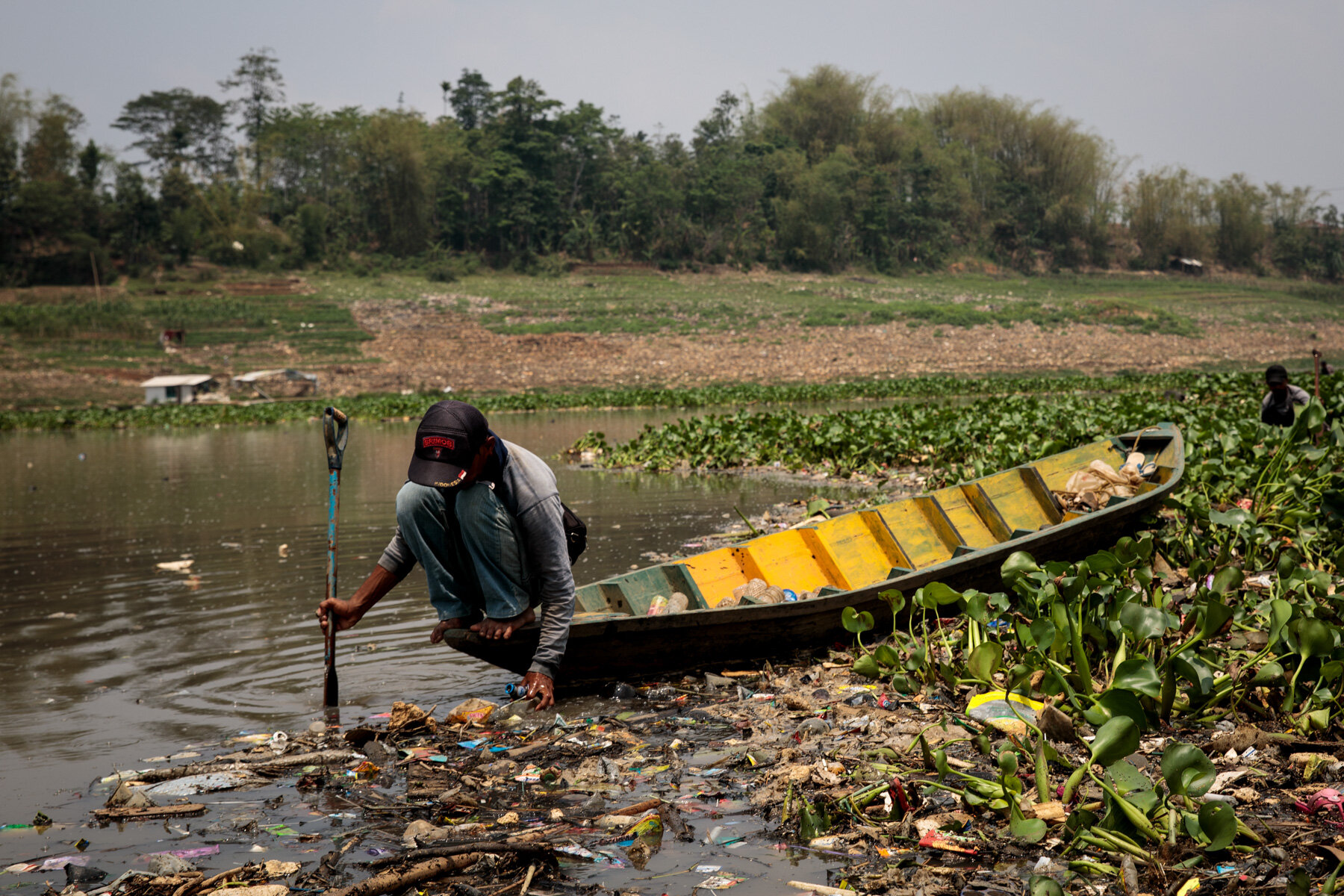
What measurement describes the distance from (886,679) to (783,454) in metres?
9.64

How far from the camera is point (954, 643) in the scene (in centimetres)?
502

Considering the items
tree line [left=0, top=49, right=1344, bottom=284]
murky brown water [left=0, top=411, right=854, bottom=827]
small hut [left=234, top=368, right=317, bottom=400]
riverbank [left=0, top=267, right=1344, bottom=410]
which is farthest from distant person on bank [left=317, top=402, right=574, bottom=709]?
tree line [left=0, top=49, right=1344, bottom=284]

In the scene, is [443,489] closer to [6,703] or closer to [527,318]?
[6,703]

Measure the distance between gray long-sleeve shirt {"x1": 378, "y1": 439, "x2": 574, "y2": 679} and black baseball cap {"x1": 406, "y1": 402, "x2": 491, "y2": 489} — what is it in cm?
33

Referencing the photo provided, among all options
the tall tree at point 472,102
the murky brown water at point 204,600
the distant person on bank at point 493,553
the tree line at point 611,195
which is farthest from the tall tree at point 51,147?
the distant person on bank at point 493,553

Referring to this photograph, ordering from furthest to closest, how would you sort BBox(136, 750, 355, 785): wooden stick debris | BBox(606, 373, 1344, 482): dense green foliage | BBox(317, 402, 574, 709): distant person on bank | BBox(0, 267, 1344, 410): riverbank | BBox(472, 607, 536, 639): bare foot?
BBox(0, 267, 1344, 410): riverbank < BBox(606, 373, 1344, 482): dense green foliage < BBox(472, 607, 536, 639): bare foot < BBox(317, 402, 574, 709): distant person on bank < BBox(136, 750, 355, 785): wooden stick debris

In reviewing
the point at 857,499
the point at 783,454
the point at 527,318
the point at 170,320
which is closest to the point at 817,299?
the point at 527,318

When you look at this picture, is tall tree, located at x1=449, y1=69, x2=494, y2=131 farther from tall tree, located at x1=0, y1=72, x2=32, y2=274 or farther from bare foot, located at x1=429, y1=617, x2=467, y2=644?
bare foot, located at x1=429, y1=617, x2=467, y2=644

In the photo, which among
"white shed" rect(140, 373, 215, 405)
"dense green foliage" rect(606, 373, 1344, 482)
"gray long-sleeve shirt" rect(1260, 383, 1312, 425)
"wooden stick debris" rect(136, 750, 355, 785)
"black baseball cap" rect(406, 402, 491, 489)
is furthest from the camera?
"white shed" rect(140, 373, 215, 405)

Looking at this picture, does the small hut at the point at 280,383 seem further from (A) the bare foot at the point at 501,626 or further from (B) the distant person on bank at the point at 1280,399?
(A) the bare foot at the point at 501,626

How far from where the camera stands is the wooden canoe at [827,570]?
483 cm

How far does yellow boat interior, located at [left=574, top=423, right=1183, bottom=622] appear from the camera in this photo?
18.7ft

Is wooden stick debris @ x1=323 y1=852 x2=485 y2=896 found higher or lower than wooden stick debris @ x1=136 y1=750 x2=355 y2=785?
higher

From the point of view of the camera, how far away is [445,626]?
458 cm
